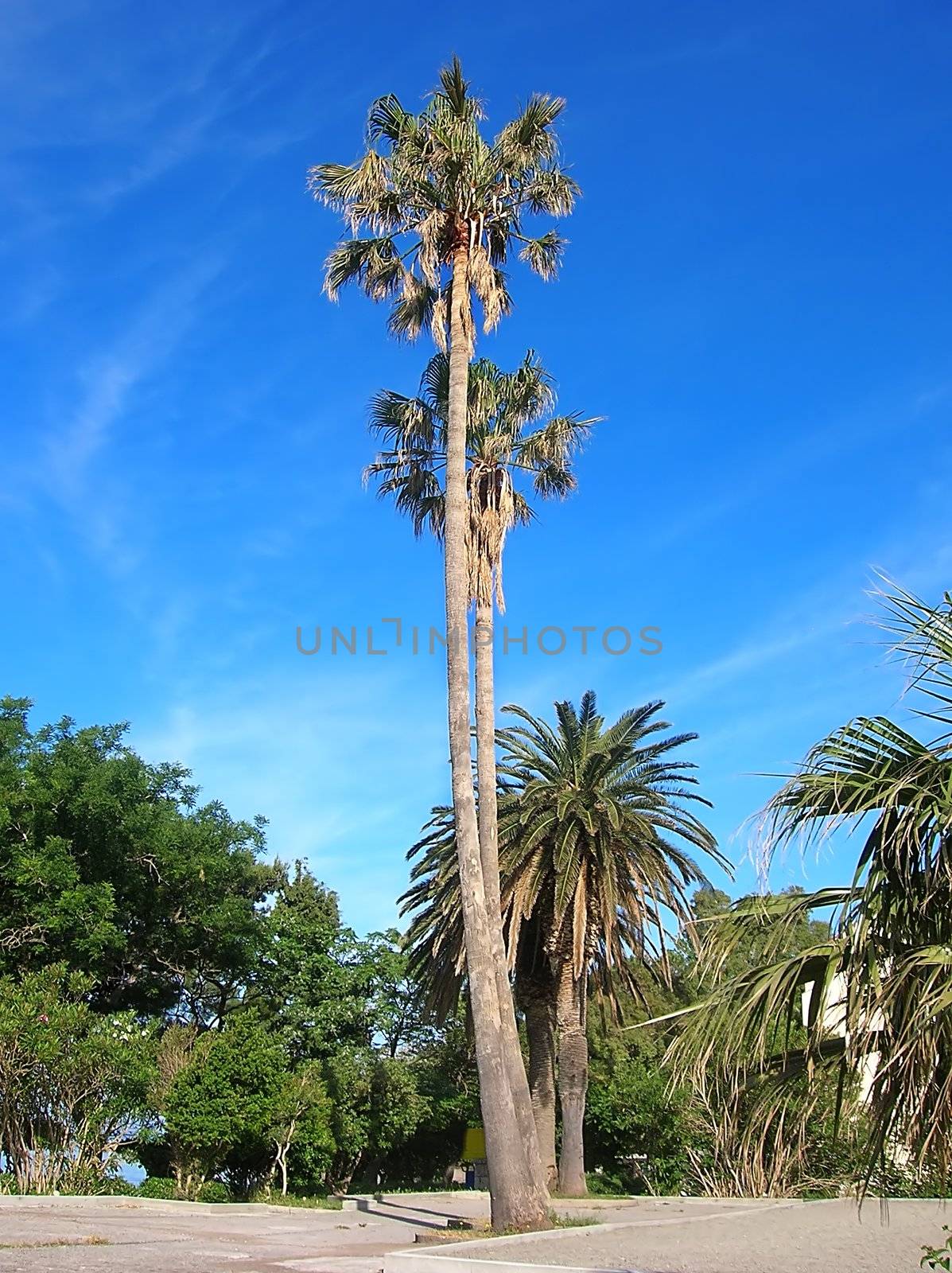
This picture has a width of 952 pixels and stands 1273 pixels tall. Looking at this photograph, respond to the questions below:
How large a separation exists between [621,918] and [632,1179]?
1270cm

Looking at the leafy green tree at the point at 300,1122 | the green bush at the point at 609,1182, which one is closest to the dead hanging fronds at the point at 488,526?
the leafy green tree at the point at 300,1122

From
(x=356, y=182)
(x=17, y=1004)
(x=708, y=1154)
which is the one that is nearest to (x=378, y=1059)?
(x=708, y=1154)

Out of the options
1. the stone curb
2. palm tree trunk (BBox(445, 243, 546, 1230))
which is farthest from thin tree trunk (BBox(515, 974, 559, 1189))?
the stone curb

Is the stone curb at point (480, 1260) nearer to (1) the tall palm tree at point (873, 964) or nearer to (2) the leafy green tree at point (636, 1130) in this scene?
(1) the tall palm tree at point (873, 964)

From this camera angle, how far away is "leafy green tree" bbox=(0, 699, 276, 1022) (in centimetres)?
2717

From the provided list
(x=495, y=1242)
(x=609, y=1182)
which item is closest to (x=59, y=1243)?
(x=495, y=1242)

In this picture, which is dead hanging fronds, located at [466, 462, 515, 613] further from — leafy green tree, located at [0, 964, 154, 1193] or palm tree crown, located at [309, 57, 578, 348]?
leafy green tree, located at [0, 964, 154, 1193]

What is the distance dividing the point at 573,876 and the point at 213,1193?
1225cm

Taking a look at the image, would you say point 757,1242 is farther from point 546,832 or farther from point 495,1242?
point 546,832

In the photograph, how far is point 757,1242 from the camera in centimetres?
1344

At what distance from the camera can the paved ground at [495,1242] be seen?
11.2 metres

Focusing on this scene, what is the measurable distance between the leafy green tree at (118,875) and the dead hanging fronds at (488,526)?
13.8 metres

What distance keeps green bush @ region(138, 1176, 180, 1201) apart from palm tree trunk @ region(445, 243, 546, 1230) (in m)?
13.3

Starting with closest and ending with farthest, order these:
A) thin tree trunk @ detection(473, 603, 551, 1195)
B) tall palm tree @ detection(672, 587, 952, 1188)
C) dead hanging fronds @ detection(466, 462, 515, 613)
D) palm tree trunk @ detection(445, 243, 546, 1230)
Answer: tall palm tree @ detection(672, 587, 952, 1188), palm tree trunk @ detection(445, 243, 546, 1230), thin tree trunk @ detection(473, 603, 551, 1195), dead hanging fronds @ detection(466, 462, 515, 613)
